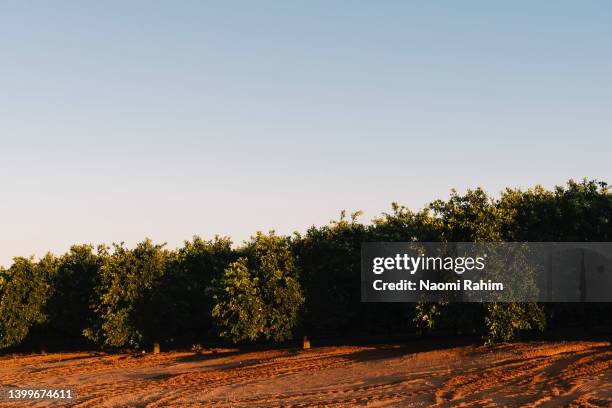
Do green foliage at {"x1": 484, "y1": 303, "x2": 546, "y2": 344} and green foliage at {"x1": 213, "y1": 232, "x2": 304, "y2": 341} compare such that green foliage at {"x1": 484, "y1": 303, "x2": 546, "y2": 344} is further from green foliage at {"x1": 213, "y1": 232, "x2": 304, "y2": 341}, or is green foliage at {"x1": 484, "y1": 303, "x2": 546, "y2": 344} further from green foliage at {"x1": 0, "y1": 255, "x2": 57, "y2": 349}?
green foliage at {"x1": 0, "y1": 255, "x2": 57, "y2": 349}

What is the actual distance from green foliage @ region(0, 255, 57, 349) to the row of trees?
87mm

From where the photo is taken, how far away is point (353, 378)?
1131 inches

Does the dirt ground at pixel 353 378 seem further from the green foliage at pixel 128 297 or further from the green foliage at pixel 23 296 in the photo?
the green foliage at pixel 23 296

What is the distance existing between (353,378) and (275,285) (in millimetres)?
13327

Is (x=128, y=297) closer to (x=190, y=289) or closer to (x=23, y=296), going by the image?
(x=190, y=289)

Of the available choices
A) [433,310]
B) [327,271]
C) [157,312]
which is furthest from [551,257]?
[157,312]

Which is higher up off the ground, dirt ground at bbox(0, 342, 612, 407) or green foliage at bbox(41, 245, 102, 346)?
green foliage at bbox(41, 245, 102, 346)

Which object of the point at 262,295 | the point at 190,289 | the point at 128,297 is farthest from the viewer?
the point at 190,289

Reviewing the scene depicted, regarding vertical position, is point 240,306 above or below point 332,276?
below

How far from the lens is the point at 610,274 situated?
120 feet

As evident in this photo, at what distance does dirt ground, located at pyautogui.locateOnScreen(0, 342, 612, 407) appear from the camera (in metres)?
23.6

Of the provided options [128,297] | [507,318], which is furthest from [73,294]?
[507,318]

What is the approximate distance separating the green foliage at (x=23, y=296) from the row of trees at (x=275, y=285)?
0.09 meters

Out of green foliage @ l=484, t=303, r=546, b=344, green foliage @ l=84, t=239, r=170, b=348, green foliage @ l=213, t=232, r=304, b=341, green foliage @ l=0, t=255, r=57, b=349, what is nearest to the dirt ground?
green foliage @ l=484, t=303, r=546, b=344
